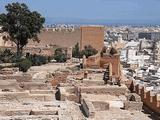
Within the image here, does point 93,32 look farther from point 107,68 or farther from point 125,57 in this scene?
point 125,57

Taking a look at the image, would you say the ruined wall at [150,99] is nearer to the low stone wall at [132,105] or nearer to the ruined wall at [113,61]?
the low stone wall at [132,105]

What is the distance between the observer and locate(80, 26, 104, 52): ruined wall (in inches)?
1683

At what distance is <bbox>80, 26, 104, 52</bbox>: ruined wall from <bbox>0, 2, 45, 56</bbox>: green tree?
13.0 m

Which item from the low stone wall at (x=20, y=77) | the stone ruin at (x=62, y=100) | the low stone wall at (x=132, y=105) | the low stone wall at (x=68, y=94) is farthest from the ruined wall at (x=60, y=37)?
the low stone wall at (x=132, y=105)

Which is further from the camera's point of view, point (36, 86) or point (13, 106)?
point (36, 86)

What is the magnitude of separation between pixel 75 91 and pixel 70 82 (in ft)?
8.45

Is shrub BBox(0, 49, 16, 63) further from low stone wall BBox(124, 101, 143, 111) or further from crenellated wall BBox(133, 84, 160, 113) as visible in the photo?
low stone wall BBox(124, 101, 143, 111)

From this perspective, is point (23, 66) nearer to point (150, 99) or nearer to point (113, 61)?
point (113, 61)

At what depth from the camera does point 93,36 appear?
43250mm

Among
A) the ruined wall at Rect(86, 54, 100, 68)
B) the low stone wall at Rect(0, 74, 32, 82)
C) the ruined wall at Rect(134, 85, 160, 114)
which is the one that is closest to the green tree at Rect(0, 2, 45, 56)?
the ruined wall at Rect(86, 54, 100, 68)

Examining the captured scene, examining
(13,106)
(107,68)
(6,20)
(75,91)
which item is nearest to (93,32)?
(6,20)

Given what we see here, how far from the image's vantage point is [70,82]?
748 inches

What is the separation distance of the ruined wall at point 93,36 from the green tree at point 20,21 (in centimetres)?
1304

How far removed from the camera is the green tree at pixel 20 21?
29453 mm
